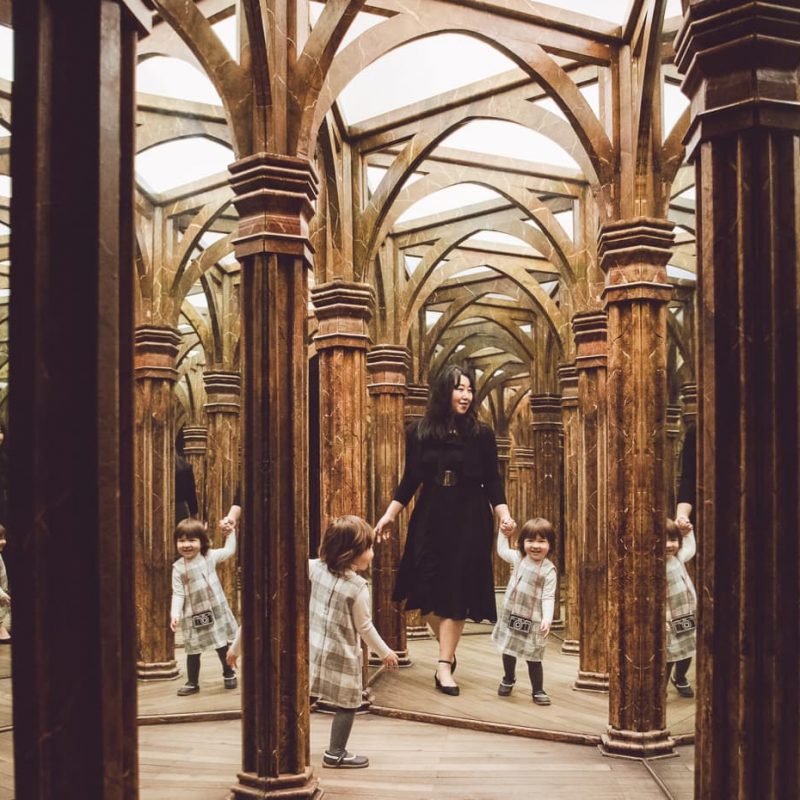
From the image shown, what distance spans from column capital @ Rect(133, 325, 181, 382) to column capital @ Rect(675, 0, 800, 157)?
20.9 feet

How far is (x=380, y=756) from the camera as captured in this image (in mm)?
5680

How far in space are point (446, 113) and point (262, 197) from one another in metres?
3.60

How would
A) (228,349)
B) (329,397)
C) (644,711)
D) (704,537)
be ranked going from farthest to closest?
(228,349) < (329,397) < (644,711) < (704,537)

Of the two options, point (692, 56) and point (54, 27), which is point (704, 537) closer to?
point (692, 56)

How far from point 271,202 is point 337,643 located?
2.21 m

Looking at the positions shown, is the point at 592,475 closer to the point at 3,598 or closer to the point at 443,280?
the point at 443,280

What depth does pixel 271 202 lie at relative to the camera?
468cm

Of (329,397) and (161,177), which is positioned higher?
(161,177)

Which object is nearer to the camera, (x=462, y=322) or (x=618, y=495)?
(x=618, y=495)

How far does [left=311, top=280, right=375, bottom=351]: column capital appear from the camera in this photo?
726 cm

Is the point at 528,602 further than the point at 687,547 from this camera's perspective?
No

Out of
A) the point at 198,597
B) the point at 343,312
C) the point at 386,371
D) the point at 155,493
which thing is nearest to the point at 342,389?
the point at 343,312

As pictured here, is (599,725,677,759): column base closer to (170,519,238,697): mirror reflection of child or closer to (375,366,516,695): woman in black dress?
(375,366,516,695): woman in black dress

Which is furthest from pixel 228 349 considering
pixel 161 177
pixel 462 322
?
pixel 462 322
